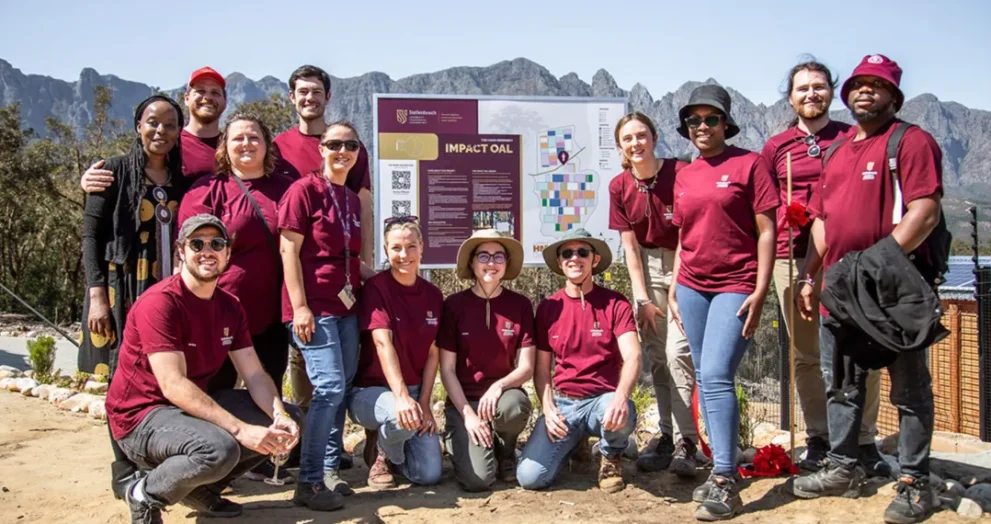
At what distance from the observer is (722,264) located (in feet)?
13.6

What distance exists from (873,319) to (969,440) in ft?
10.4

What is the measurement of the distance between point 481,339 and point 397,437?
2.49 ft

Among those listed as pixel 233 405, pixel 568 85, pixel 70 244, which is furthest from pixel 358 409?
pixel 568 85

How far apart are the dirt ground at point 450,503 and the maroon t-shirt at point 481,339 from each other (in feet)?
2.18

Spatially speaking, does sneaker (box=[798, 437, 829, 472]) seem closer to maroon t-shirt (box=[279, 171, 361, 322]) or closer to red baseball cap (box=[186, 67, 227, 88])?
maroon t-shirt (box=[279, 171, 361, 322])

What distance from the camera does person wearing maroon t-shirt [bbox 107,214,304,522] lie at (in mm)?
3633

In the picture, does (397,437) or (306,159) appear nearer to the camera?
(397,437)

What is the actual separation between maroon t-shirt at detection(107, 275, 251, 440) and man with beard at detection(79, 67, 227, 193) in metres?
1.13

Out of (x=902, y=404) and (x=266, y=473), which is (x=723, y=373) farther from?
(x=266, y=473)

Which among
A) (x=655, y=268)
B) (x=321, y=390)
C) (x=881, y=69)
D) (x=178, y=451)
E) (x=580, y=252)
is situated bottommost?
(x=178, y=451)

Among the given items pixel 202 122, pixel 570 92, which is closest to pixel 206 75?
pixel 202 122

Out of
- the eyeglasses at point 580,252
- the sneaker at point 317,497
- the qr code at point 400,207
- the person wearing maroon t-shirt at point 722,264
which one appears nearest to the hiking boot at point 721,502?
the person wearing maroon t-shirt at point 722,264

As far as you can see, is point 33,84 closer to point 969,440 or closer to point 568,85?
point 568,85

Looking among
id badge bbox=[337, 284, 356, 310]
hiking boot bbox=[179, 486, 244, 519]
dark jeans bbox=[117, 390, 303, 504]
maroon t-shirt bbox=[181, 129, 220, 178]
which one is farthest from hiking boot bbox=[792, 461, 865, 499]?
maroon t-shirt bbox=[181, 129, 220, 178]
